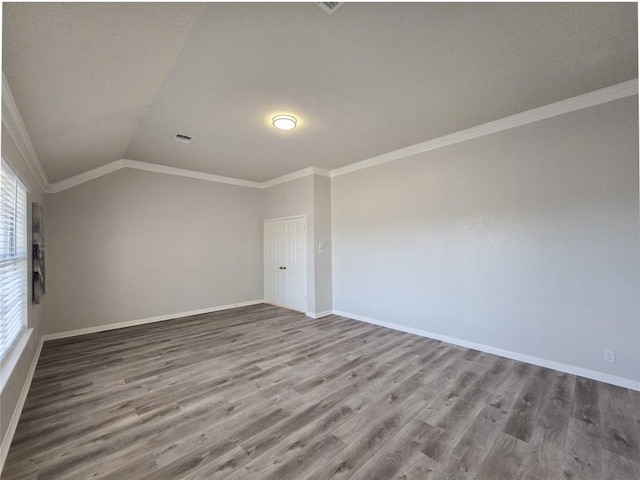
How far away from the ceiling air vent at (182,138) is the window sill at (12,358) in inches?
108

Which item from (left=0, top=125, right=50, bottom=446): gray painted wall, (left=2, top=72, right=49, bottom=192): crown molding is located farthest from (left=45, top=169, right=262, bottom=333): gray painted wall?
(left=2, top=72, right=49, bottom=192): crown molding

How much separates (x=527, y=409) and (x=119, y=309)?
5.75 meters

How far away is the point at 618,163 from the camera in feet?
9.01

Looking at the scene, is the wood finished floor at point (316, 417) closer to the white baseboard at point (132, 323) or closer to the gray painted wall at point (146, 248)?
the white baseboard at point (132, 323)

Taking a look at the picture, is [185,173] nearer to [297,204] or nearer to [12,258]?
[297,204]

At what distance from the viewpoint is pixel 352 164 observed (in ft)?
17.0

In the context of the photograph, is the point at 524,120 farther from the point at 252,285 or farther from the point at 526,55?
the point at 252,285

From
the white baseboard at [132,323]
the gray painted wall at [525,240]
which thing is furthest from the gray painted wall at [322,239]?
the white baseboard at [132,323]

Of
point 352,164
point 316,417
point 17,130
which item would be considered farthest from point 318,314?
point 17,130

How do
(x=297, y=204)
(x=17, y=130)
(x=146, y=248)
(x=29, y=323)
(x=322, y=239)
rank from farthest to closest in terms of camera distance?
1. (x=297, y=204)
2. (x=322, y=239)
3. (x=146, y=248)
4. (x=29, y=323)
5. (x=17, y=130)

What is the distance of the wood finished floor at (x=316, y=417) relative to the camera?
5.75ft

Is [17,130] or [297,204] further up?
[17,130]

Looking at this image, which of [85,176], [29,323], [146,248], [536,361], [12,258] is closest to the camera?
[12,258]

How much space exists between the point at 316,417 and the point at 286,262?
12.9ft
